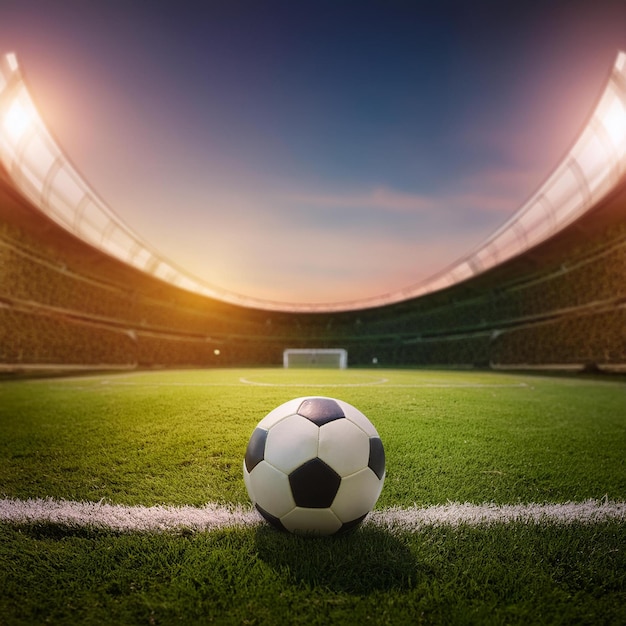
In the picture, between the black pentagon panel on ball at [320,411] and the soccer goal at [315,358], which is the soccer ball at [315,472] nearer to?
the black pentagon panel on ball at [320,411]

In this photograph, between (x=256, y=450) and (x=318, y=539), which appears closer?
(x=318, y=539)

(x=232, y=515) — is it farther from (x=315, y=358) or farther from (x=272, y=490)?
(x=315, y=358)

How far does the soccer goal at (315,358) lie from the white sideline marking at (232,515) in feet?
136

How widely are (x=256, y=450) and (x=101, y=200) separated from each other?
2540 cm

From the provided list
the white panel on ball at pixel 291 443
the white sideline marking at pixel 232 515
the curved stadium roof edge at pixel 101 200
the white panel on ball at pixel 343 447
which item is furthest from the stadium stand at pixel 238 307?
the white panel on ball at pixel 291 443

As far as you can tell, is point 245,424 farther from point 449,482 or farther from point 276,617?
point 276,617

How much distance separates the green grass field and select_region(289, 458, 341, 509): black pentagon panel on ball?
0.20 metres

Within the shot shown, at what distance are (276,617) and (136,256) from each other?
104 ft

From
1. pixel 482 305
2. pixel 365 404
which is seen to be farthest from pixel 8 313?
pixel 482 305

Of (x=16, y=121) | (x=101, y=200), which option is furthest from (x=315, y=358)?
(x=16, y=121)

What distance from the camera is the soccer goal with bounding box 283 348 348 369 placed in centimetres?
4384

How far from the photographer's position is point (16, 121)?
15125 millimetres

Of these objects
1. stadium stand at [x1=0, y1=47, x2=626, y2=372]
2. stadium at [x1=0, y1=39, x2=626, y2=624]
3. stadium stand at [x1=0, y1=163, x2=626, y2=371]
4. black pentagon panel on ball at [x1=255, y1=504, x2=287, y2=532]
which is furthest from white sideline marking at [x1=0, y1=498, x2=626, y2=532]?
stadium stand at [x1=0, y1=163, x2=626, y2=371]

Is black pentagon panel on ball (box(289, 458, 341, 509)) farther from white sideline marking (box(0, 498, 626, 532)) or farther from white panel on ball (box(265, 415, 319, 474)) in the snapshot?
white sideline marking (box(0, 498, 626, 532))
